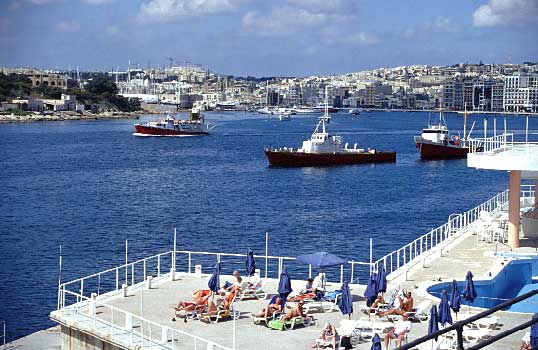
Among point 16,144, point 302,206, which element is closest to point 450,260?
point 302,206

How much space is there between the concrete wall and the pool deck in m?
0.54

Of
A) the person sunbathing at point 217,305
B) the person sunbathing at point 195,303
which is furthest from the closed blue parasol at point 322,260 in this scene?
the person sunbathing at point 195,303

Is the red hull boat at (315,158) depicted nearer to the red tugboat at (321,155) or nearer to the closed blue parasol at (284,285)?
the red tugboat at (321,155)

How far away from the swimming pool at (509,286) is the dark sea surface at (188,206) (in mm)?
11305

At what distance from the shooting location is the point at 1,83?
196625 millimetres

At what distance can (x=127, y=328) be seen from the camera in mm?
13859

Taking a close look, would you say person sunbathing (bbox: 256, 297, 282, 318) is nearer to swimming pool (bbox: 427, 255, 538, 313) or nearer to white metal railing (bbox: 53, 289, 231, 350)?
white metal railing (bbox: 53, 289, 231, 350)

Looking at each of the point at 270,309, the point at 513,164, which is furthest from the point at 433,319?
the point at 513,164

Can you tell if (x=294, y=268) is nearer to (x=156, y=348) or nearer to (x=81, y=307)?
(x=81, y=307)

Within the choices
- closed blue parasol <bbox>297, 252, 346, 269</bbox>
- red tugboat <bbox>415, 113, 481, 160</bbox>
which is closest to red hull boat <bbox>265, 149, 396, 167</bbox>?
red tugboat <bbox>415, 113, 481, 160</bbox>

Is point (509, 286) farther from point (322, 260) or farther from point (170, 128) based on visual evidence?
point (170, 128)

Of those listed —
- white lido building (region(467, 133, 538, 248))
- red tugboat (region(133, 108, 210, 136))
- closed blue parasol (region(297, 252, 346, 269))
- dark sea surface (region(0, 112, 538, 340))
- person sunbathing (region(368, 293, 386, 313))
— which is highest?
white lido building (region(467, 133, 538, 248))

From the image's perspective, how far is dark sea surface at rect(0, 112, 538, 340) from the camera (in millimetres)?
34812

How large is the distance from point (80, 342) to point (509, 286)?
28.0 ft
